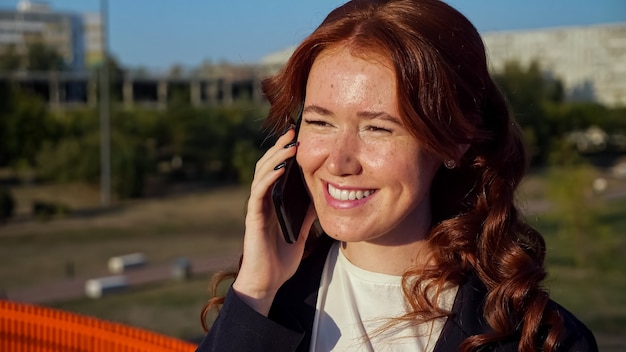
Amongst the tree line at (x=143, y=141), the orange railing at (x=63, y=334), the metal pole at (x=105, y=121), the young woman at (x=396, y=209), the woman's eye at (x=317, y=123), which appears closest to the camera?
the young woman at (x=396, y=209)

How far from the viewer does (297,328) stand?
75.0 inches

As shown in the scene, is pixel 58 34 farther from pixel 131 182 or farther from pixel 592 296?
pixel 592 296

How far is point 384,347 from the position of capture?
6.22 ft

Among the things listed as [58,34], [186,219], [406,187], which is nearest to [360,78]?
[406,187]

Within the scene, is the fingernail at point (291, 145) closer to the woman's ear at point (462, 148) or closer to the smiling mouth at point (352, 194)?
the smiling mouth at point (352, 194)

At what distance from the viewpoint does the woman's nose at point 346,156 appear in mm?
1801

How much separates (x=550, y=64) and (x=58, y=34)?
355 ft

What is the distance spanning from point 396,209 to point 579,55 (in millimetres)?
66105

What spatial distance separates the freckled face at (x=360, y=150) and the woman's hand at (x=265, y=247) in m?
0.10

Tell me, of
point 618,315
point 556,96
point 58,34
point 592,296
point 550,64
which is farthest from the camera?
point 58,34

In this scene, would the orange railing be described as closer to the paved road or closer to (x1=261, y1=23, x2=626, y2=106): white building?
the paved road

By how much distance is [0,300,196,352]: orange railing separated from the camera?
507cm

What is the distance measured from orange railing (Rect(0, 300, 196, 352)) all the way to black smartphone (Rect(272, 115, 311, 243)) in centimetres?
290

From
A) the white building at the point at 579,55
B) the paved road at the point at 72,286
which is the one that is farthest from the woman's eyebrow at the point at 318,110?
the white building at the point at 579,55
